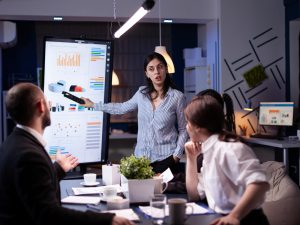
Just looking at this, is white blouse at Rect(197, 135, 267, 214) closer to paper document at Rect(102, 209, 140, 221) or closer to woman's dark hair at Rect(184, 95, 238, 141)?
woman's dark hair at Rect(184, 95, 238, 141)

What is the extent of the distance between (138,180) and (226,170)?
21.0 inches

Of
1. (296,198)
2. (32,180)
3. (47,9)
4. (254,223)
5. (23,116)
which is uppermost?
(47,9)

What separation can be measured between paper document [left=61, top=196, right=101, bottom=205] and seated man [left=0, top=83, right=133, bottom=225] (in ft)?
1.31

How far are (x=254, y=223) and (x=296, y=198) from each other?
4.73ft

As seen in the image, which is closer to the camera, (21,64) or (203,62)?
(203,62)

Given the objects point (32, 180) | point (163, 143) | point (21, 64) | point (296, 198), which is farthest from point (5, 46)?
point (32, 180)

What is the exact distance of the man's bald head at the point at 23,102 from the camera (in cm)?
180

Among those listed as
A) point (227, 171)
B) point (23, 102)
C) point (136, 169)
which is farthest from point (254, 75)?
point (23, 102)

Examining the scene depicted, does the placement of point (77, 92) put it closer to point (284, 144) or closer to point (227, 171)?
point (227, 171)

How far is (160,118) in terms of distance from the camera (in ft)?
11.5

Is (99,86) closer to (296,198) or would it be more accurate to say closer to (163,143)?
(163,143)

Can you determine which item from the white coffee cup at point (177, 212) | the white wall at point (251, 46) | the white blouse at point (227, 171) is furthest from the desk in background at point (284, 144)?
the white coffee cup at point (177, 212)

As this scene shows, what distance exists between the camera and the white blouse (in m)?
1.72

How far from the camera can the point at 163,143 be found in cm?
353
